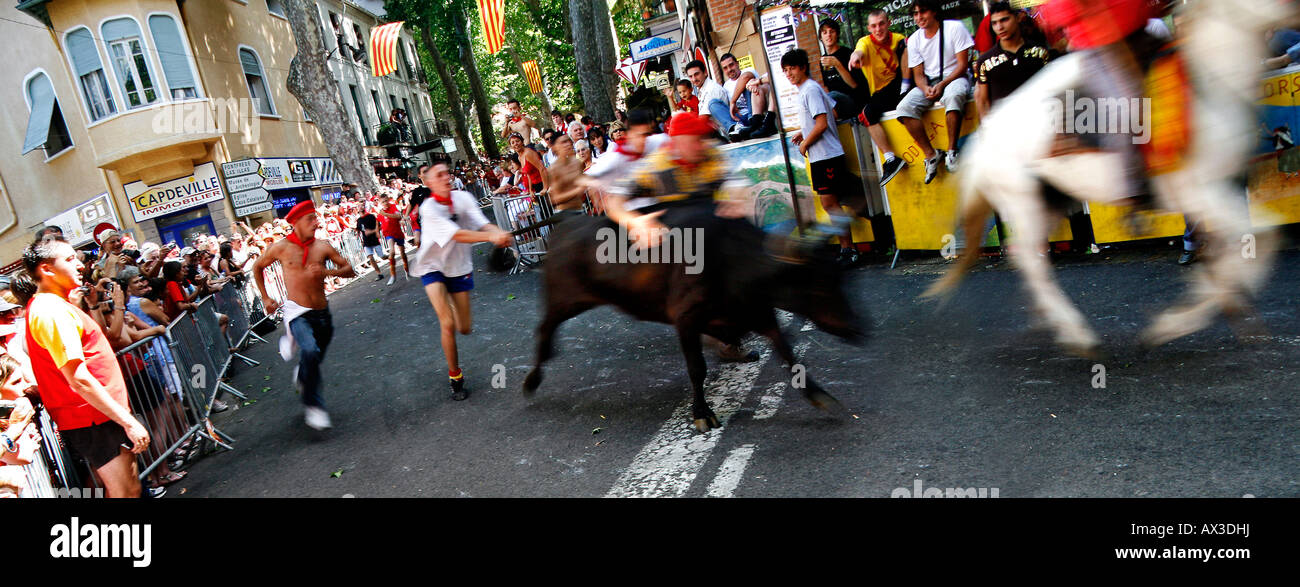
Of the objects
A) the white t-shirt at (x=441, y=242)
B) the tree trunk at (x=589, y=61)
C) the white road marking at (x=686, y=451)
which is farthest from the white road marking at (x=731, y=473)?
the tree trunk at (x=589, y=61)

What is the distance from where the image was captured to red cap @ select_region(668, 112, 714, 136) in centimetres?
556

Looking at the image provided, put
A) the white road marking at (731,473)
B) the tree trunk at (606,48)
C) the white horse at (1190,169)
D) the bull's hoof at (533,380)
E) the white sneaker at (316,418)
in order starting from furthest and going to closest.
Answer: the tree trunk at (606,48) → the white sneaker at (316,418) → the bull's hoof at (533,380) → the white road marking at (731,473) → the white horse at (1190,169)

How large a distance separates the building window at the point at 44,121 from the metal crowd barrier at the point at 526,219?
1678cm

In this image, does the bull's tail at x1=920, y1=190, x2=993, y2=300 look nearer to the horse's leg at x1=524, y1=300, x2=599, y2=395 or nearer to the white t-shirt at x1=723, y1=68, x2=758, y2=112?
the horse's leg at x1=524, y1=300, x2=599, y2=395

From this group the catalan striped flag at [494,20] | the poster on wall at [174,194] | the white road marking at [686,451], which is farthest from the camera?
the poster on wall at [174,194]

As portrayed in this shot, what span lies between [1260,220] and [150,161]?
976 inches

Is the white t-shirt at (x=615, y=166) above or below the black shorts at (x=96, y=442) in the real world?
above

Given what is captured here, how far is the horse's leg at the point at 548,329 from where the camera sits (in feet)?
19.0

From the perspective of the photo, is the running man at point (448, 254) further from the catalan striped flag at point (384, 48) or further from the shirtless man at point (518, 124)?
the catalan striped flag at point (384, 48)

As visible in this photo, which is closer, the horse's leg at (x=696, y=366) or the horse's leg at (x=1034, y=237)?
the horse's leg at (x=1034, y=237)

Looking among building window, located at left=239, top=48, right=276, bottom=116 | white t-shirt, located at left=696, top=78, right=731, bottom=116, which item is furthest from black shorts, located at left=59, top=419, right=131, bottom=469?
building window, located at left=239, top=48, right=276, bottom=116

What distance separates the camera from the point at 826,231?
16.1ft
